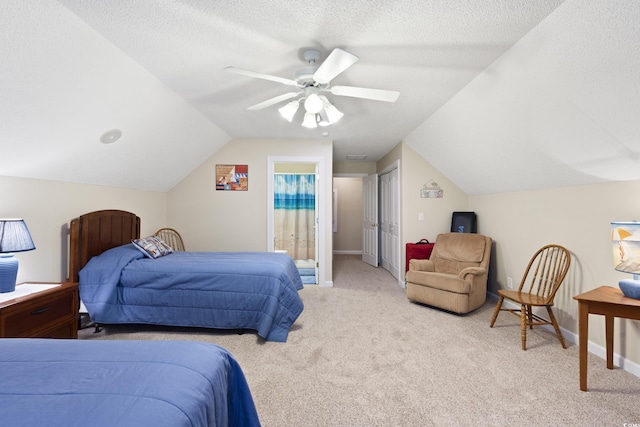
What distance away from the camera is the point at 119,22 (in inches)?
68.7

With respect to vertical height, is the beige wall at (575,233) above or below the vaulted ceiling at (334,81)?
below

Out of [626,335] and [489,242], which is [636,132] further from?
[489,242]

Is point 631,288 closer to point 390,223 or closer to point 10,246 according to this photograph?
point 390,223

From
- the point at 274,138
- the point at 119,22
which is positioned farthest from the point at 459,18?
the point at 274,138

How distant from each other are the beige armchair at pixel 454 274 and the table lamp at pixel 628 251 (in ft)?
4.51

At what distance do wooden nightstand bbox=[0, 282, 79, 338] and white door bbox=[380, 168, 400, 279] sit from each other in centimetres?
408

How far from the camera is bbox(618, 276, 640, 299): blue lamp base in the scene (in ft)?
6.07

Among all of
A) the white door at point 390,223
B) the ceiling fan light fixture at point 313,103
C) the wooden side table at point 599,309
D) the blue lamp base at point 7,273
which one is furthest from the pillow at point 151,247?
the wooden side table at point 599,309

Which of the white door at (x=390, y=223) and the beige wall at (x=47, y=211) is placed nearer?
the beige wall at (x=47, y=211)

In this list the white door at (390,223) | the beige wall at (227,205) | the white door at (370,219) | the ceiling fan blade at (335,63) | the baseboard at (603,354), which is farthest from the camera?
the white door at (370,219)

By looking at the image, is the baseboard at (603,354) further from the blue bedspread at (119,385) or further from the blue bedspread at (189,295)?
the blue bedspread at (119,385)

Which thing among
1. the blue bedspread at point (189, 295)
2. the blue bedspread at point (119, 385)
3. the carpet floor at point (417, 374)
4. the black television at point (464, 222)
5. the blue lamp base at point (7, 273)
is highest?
the black television at point (464, 222)

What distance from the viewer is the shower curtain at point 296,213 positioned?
254 inches

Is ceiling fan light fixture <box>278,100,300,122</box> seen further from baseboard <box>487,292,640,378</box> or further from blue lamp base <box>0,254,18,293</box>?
baseboard <box>487,292,640,378</box>
